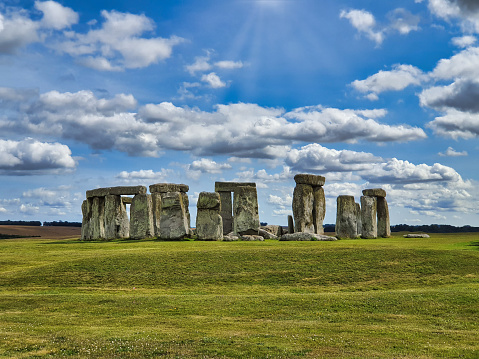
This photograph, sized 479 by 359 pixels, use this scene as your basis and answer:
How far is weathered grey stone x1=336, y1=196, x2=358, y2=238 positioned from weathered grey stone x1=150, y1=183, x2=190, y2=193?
11.7 metres

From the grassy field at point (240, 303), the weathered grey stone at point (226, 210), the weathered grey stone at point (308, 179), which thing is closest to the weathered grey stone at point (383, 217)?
the weathered grey stone at point (308, 179)

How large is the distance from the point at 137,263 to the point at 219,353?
548 inches

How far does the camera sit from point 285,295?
19312mm

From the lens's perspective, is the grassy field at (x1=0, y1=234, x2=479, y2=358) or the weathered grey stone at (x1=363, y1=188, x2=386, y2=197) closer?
the grassy field at (x1=0, y1=234, x2=479, y2=358)

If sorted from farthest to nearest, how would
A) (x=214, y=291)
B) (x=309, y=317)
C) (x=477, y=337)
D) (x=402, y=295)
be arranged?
(x=214, y=291) < (x=402, y=295) < (x=309, y=317) < (x=477, y=337)

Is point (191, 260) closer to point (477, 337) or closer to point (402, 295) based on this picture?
point (402, 295)

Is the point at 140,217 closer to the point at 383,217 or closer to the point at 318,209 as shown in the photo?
the point at 318,209

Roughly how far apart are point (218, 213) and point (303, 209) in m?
6.86

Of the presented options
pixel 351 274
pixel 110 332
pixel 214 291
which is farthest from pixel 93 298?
pixel 351 274

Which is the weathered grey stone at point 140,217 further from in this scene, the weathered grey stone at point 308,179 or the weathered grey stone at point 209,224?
the weathered grey stone at point 308,179

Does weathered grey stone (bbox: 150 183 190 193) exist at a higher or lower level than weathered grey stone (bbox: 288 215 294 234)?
higher

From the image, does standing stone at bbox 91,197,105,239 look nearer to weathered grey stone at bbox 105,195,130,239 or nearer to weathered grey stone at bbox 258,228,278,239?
weathered grey stone at bbox 105,195,130,239

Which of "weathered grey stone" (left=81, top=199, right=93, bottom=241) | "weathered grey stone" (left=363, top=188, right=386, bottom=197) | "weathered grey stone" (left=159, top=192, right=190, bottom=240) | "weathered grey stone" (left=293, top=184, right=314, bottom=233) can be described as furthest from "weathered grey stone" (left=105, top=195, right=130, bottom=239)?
"weathered grey stone" (left=363, top=188, right=386, bottom=197)

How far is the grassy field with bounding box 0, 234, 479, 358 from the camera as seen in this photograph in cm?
1241
